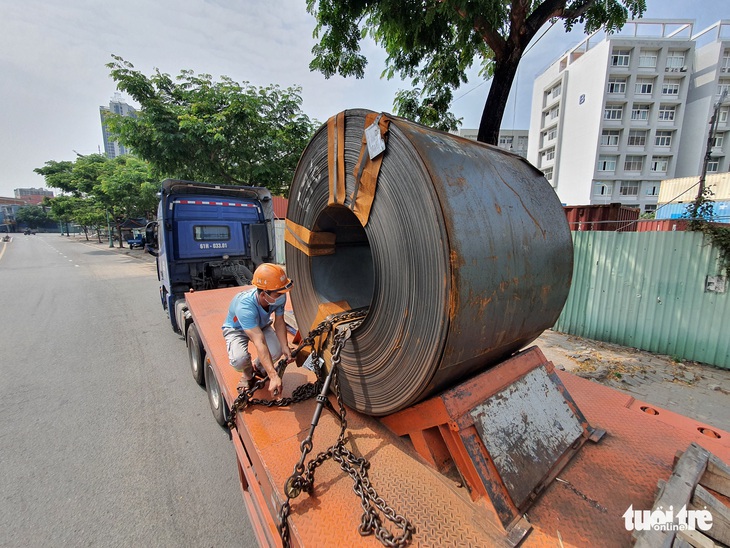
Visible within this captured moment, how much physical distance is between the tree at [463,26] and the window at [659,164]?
135 feet

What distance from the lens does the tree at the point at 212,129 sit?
8.88 m

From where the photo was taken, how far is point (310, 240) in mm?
2242

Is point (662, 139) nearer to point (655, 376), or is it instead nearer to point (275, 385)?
point (655, 376)

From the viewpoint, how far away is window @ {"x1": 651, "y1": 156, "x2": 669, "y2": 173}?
34281mm

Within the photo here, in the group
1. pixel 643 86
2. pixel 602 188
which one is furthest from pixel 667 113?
pixel 602 188

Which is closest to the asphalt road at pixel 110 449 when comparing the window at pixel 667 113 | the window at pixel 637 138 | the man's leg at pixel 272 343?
the man's leg at pixel 272 343

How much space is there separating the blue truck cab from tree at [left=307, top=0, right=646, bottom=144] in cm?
316

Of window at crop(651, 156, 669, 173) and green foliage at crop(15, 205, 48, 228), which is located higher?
window at crop(651, 156, 669, 173)

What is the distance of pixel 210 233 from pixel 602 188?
41.1m

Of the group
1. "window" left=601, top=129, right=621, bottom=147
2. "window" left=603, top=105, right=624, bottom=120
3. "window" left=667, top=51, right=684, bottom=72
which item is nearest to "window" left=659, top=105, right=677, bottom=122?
"window" left=667, top=51, right=684, bottom=72

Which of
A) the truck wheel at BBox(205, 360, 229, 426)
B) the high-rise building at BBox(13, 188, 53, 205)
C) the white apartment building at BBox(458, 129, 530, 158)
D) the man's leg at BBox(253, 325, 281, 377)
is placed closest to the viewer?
Answer: the man's leg at BBox(253, 325, 281, 377)

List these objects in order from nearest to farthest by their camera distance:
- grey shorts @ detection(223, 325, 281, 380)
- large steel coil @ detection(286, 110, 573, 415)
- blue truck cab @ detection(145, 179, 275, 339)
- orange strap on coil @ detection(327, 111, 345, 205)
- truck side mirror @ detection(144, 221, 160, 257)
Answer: large steel coil @ detection(286, 110, 573, 415) < orange strap on coil @ detection(327, 111, 345, 205) < grey shorts @ detection(223, 325, 281, 380) < blue truck cab @ detection(145, 179, 275, 339) < truck side mirror @ detection(144, 221, 160, 257)

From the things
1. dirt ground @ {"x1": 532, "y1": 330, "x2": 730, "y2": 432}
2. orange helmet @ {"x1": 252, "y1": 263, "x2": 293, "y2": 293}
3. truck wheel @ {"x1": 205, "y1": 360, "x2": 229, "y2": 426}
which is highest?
orange helmet @ {"x1": 252, "y1": 263, "x2": 293, "y2": 293}

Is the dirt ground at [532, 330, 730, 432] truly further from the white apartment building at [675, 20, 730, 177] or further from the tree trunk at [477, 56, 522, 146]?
the white apartment building at [675, 20, 730, 177]
